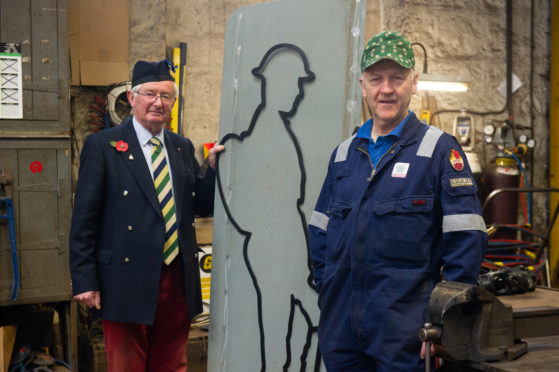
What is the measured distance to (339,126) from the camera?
2.49 metres

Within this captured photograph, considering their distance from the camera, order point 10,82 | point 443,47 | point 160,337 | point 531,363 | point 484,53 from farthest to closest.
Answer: point 484,53 → point 443,47 → point 10,82 → point 160,337 → point 531,363

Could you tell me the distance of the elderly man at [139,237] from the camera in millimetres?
2557

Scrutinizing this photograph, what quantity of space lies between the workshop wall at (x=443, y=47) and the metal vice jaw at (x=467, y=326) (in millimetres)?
3196

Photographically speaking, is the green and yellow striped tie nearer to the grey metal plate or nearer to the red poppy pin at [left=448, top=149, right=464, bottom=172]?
the grey metal plate

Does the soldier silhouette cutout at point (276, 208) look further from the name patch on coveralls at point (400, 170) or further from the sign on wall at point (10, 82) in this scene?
the sign on wall at point (10, 82)

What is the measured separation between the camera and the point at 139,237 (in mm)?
2580

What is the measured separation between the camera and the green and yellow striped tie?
2.63m

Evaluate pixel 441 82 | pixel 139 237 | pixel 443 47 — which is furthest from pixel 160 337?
pixel 443 47

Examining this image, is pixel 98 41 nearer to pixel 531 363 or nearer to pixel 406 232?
pixel 406 232

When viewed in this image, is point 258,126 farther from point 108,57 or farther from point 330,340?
point 108,57

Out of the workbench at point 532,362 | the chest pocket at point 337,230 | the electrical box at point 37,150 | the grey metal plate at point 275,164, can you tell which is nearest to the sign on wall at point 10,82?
the electrical box at point 37,150

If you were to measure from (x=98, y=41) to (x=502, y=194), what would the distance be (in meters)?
3.19

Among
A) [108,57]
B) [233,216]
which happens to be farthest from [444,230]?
[108,57]

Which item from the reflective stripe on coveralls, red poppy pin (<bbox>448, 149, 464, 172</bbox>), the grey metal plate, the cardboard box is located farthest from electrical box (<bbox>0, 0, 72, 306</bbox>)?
red poppy pin (<bbox>448, 149, 464, 172</bbox>)
